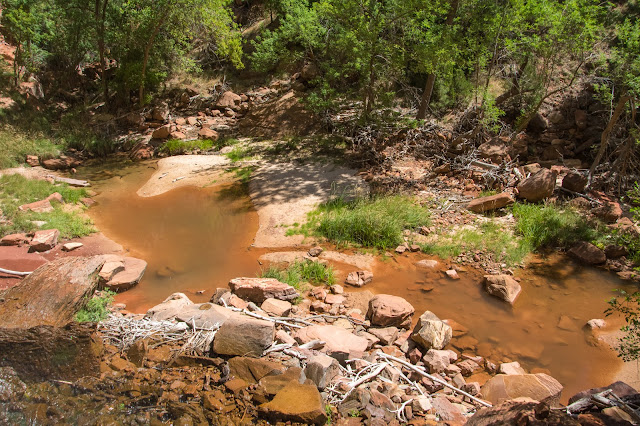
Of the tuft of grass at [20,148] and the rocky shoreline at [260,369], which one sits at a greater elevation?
the tuft of grass at [20,148]

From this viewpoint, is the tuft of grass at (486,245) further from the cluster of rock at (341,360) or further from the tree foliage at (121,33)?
the tree foliage at (121,33)

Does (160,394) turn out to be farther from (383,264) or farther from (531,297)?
(531,297)

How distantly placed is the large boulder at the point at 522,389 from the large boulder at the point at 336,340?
1429 millimetres

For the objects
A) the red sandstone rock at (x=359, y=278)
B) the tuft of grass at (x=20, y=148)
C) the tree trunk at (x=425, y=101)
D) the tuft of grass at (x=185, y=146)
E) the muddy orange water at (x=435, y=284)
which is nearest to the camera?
the muddy orange water at (x=435, y=284)

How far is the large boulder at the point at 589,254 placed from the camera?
8008 millimetres

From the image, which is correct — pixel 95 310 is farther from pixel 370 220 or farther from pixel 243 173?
pixel 243 173

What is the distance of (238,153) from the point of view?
13477 mm

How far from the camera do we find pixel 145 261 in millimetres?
7816

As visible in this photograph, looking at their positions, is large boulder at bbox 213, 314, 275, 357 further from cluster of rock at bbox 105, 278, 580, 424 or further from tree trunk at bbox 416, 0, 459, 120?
tree trunk at bbox 416, 0, 459, 120

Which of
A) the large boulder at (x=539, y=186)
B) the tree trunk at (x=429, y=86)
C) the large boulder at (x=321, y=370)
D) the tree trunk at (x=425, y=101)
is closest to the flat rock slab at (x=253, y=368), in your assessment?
the large boulder at (x=321, y=370)

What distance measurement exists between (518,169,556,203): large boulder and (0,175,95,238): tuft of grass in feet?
30.4

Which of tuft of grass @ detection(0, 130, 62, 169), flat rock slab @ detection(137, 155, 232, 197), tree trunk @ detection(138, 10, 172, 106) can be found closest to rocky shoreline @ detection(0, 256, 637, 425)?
flat rock slab @ detection(137, 155, 232, 197)

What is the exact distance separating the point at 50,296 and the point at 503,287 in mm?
6486

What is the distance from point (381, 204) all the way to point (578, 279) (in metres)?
3.94
